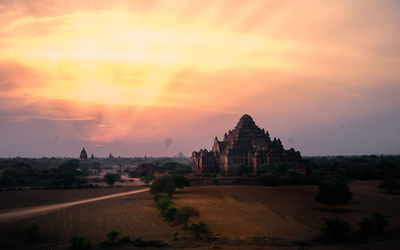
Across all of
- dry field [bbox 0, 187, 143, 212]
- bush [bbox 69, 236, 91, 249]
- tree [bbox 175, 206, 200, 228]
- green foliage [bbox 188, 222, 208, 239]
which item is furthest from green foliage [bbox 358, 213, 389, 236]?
dry field [bbox 0, 187, 143, 212]

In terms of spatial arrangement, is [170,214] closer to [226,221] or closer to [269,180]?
[226,221]

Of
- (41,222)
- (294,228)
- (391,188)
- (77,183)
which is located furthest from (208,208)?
(77,183)

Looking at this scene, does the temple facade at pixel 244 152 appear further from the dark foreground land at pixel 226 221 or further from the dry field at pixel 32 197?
the dry field at pixel 32 197

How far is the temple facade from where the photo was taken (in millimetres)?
89750

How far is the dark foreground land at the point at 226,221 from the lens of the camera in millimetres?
25812

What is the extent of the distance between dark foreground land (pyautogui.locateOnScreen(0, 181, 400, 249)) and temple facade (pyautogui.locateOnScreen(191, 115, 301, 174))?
3711 cm

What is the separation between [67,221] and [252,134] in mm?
79212

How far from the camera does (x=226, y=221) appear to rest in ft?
109

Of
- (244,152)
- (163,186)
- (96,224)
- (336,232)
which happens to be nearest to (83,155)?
(244,152)

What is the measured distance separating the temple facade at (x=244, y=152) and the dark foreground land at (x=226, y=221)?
3711 cm

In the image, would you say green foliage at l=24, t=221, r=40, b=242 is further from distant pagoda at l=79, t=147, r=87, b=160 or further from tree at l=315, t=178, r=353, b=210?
distant pagoda at l=79, t=147, r=87, b=160

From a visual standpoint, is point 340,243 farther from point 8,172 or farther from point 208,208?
point 8,172

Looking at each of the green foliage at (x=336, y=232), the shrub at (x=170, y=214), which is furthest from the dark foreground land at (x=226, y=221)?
the green foliage at (x=336, y=232)

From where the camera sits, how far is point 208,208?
135 ft
